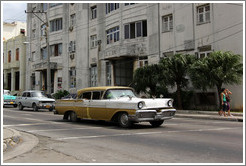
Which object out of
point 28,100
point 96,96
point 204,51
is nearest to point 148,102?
point 96,96

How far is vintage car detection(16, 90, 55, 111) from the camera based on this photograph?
24283 millimetres

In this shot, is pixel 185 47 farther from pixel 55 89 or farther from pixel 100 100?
pixel 55 89

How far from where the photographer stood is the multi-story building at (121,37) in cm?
2291

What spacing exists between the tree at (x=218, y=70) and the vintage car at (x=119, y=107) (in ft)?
27.6

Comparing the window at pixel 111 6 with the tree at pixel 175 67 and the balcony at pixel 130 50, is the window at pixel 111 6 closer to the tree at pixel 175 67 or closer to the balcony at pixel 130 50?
the balcony at pixel 130 50

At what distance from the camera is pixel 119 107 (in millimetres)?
11789

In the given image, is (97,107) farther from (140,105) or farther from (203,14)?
(203,14)

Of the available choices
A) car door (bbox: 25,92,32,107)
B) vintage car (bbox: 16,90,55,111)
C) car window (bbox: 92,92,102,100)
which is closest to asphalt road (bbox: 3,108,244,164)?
car window (bbox: 92,92,102,100)

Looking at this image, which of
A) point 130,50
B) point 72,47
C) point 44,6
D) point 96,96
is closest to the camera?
point 96,96

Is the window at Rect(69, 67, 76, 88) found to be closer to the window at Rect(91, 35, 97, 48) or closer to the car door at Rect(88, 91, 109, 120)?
the window at Rect(91, 35, 97, 48)

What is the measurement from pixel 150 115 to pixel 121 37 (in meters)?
19.9

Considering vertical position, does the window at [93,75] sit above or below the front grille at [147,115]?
above

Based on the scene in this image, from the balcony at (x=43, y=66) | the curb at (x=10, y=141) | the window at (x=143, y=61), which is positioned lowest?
the curb at (x=10, y=141)

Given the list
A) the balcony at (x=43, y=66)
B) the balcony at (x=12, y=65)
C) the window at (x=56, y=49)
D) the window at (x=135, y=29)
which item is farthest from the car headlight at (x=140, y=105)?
the balcony at (x=12, y=65)
